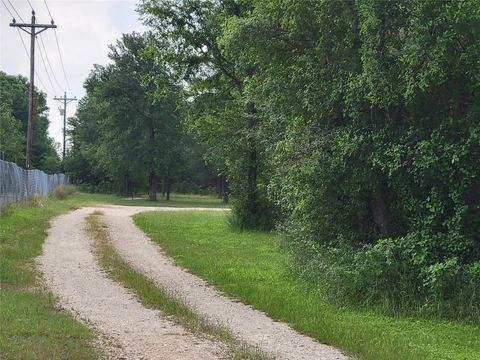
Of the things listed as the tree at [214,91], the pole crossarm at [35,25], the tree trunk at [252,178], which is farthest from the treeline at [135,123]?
the tree trunk at [252,178]

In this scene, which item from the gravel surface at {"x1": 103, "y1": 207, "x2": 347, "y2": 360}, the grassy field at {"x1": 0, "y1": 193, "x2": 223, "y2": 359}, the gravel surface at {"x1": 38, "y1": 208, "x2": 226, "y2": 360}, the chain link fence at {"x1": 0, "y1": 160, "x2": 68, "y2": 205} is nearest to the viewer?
the grassy field at {"x1": 0, "y1": 193, "x2": 223, "y2": 359}

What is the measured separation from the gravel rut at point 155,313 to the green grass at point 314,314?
253 millimetres

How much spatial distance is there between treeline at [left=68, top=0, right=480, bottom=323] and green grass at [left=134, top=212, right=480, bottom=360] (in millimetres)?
456

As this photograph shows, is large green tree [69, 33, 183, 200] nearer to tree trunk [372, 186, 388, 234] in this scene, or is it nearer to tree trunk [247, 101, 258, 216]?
tree trunk [247, 101, 258, 216]

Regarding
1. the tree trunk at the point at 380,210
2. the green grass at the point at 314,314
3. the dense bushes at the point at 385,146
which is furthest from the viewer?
the tree trunk at the point at 380,210

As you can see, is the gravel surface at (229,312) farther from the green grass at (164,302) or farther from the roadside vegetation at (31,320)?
the roadside vegetation at (31,320)

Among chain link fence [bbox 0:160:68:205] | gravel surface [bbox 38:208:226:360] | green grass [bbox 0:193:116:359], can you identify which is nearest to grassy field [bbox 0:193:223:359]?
green grass [bbox 0:193:116:359]

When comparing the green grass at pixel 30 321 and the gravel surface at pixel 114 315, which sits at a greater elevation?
the green grass at pixel 30 321

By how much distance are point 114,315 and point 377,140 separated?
5003mm

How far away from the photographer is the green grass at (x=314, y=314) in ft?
20.2

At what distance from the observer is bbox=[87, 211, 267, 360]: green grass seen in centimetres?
604

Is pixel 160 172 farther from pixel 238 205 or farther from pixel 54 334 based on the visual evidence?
pixel 54 334

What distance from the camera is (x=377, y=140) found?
8969mm

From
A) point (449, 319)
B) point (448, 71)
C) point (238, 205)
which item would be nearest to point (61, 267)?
point (449, 319)
